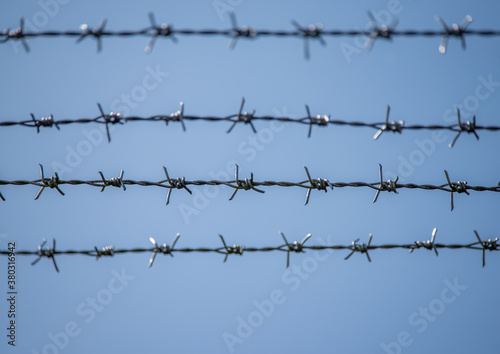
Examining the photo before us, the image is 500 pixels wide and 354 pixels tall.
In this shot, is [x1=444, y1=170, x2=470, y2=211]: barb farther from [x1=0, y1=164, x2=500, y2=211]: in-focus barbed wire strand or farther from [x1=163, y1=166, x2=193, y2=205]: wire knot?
[x1=163, y1=166, x2=193, y2=205]: wire knot

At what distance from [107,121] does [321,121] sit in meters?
1.40

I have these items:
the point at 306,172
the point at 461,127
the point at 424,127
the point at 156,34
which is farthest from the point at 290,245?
the point at 156,34

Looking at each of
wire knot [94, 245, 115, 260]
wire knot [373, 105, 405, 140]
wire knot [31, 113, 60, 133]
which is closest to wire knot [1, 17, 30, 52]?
wire knot [31, 113, 60, 133]

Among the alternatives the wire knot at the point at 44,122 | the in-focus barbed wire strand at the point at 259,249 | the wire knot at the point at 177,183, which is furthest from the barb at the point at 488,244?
the wire knot at the point at 44,122

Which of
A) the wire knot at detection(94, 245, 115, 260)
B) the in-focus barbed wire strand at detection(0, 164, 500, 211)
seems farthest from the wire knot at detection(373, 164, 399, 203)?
the wire knot at detection(94, 245, 115, 260)

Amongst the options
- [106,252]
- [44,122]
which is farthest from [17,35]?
[106,252]

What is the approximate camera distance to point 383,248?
3.21 m

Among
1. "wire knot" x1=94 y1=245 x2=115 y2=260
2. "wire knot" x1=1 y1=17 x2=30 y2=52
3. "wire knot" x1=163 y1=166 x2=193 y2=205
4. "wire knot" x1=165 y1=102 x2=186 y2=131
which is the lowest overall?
"wire knot" x1=94 y1=245 x2=115 y2=260

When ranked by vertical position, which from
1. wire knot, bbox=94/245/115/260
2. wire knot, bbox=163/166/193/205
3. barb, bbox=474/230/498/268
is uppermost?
wire knot, bbox=163/166/193/205

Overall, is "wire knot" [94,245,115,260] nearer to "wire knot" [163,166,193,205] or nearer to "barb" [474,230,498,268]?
"wire knot" [163,166,193,205]

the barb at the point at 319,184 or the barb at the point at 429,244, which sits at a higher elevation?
the barb at the point at 319,184

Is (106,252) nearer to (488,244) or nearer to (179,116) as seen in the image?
(179,116)

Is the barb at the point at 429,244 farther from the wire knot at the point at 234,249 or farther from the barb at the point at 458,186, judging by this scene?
the wire knot at the point at 234,249

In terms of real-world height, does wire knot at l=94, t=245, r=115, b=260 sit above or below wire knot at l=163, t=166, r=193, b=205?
below
